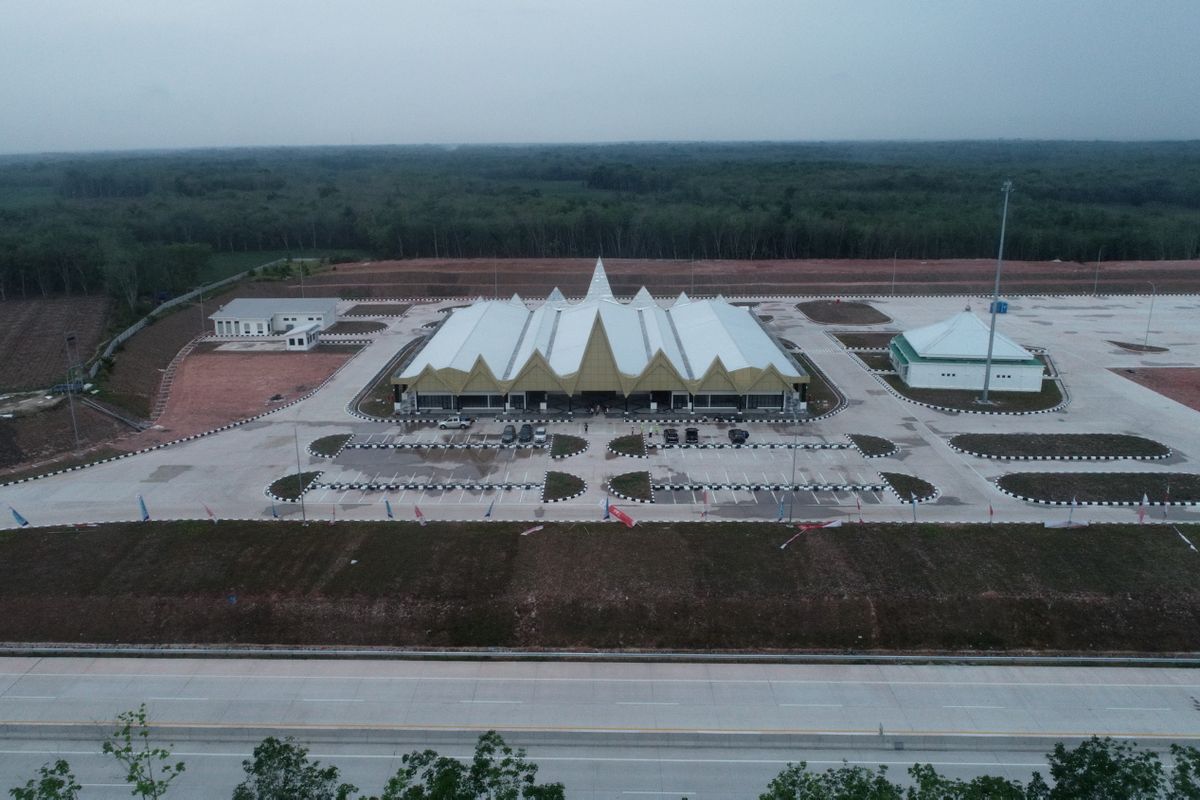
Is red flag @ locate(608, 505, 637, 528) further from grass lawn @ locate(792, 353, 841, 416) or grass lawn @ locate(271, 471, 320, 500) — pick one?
A: grass lawn @ locate(792, 353, 841, 416)

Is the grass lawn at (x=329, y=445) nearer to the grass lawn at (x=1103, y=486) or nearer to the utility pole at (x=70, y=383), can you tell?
the utility pole at (x=70, y=383)

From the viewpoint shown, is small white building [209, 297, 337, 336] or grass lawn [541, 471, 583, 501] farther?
small white building [209, 297, 337, 336]

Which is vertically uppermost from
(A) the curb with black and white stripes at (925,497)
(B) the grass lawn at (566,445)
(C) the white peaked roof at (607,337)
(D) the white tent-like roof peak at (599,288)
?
(D) the white tent-like roof peak at (599,288)

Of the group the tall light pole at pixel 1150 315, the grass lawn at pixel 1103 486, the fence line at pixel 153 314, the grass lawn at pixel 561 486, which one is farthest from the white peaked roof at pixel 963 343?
the fence line at pixel 153 314

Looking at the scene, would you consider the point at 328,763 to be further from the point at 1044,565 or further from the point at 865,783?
the point at 1044,565

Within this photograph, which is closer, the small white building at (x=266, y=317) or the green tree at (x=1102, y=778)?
the green tree at (x=1102, y=778)

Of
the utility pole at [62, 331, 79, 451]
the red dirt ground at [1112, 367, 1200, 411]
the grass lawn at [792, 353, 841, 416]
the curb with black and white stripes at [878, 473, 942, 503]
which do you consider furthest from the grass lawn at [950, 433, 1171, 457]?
the utility pole at [62, 331, 79, 451]
